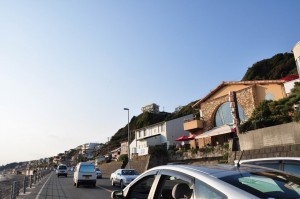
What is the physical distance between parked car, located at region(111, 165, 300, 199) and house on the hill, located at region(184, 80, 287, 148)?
29.2 meters

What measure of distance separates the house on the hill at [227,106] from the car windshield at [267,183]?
1156 inches

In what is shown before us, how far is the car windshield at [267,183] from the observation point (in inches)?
115

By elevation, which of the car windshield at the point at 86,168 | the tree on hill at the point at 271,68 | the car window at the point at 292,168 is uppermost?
the tree on hill at the point at 271,68

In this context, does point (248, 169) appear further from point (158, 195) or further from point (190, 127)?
point (190, 127)

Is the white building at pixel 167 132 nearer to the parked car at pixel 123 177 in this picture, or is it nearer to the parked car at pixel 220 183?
the parked car at pixel 123 177

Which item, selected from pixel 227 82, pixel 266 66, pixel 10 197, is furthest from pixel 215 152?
pixel 266 66

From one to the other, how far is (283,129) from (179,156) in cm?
2131

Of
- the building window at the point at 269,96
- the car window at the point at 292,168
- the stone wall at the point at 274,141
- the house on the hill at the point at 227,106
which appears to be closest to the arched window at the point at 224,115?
the house on the hill at the point at 227,106

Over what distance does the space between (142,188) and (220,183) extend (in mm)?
1886

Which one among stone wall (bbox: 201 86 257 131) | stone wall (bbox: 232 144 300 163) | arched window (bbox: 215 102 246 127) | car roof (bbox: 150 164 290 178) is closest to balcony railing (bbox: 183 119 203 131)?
stone wall (bbox: 201 86 257 131)

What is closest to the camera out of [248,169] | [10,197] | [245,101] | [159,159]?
Result: [248,169]

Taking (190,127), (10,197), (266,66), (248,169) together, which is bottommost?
(10,197)

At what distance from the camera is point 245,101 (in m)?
36.8

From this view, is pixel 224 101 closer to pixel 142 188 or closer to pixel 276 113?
pixel 276 113
